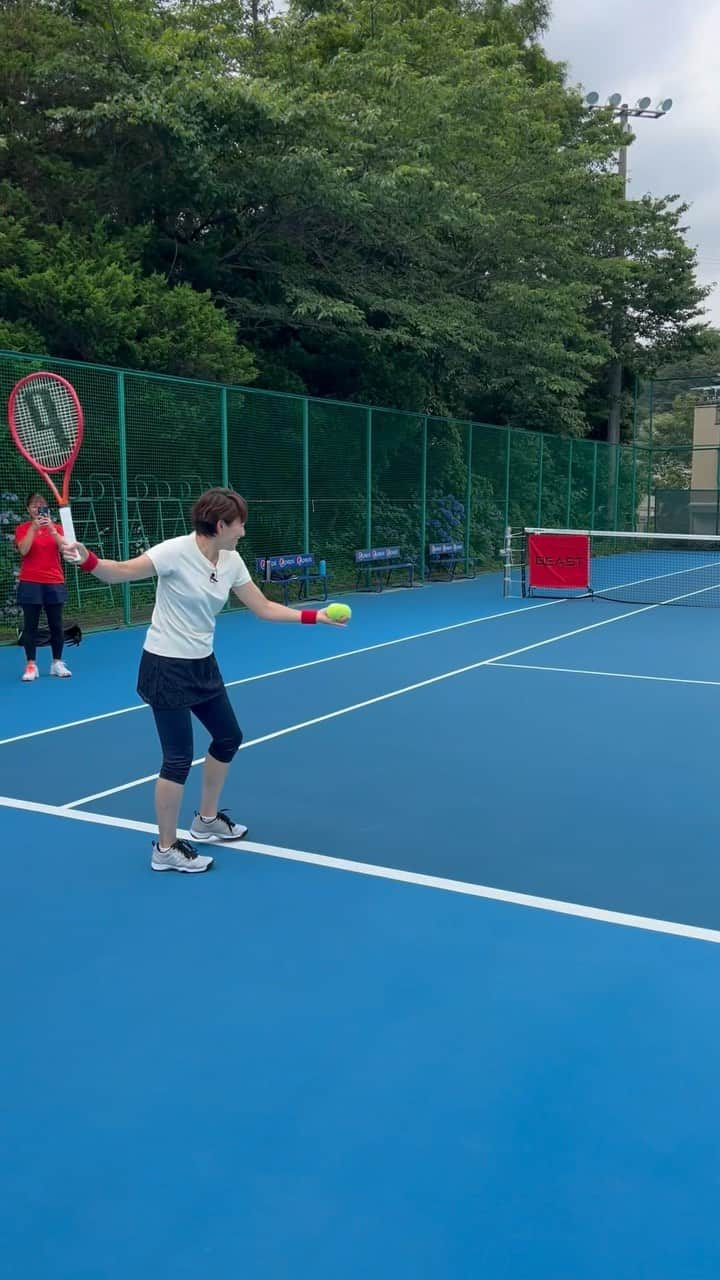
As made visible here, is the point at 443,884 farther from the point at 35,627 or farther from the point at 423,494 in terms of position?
the point at 423,494

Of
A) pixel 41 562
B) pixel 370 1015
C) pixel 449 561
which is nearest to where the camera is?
pixel 370 1015

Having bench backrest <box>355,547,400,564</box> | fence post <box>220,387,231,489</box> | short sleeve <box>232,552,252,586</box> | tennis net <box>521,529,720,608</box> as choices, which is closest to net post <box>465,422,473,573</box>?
tennis net <box>521,529,720,608</box>

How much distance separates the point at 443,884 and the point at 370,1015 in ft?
4.08

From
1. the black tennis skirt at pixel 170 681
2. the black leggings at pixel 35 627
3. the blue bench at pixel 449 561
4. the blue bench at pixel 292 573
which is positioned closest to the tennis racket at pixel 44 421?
the black tennis skirt at pixel 170 681

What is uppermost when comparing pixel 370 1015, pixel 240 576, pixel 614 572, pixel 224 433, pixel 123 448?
pixel 224 433

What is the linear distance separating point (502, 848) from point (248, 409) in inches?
461

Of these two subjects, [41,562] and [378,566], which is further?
[378,566]

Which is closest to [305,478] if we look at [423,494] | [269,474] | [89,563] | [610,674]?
[269,474]

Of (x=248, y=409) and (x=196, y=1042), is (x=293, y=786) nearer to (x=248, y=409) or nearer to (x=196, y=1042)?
(x=196, y=1042)

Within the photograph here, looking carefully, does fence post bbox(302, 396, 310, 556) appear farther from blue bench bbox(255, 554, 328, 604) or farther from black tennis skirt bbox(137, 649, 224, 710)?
black tennis skirt bbox(137, 649, 224, 710)

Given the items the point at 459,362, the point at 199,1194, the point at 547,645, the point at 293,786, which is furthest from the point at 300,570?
the point at 199,1194

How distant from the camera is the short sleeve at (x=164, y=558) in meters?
4.73

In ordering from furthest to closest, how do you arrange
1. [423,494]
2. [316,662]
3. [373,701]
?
1. [423,494]
2. [316,662]
3. [373,701]

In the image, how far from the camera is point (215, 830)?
17.6 feet
